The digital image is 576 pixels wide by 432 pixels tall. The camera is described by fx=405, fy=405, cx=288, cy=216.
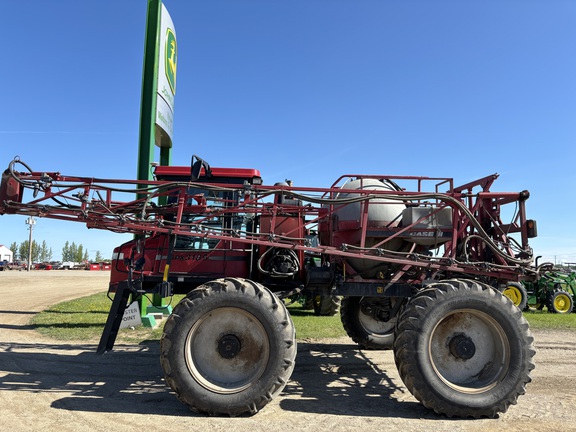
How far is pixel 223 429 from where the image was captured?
13.3ft

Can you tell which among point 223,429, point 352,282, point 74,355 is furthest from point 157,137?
point 223,429

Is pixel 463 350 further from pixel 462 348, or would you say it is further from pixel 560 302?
pixel 560 302

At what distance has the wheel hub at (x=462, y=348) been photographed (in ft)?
15.6

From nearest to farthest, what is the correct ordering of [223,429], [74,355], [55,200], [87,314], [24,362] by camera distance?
[223,429], [55,200], [24,362], [74,355], [87,314]

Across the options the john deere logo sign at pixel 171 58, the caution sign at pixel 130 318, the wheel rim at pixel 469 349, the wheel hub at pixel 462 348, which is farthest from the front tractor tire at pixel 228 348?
the john deere logo sign at pixel 171 58

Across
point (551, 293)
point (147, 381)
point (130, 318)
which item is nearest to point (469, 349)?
point (147, 381)

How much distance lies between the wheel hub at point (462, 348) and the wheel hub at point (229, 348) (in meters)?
2.52

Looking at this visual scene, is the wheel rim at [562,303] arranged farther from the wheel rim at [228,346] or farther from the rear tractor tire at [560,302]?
the wheel rim at [228,346]

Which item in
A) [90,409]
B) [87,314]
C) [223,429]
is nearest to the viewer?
[223,429]

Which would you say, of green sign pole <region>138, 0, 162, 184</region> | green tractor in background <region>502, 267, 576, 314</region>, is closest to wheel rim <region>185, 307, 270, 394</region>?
green sign pole <region>138, 0, 162, 184</region>

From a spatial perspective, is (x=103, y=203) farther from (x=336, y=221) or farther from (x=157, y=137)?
(x=157, y=137)

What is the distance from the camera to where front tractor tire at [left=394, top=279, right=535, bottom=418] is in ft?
14.6

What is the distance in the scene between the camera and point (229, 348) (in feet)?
15.3

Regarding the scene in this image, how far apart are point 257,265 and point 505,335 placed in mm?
3189
